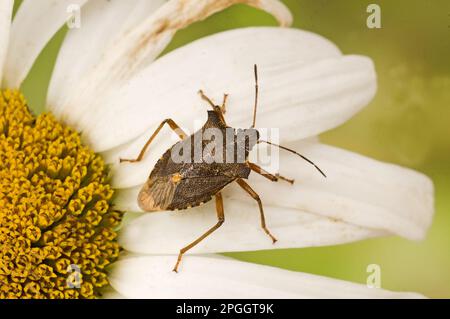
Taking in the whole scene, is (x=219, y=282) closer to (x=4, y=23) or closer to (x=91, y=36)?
(x=91, y=36)

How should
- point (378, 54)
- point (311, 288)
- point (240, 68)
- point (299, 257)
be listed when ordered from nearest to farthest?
point (311, 288) < point (240, 68) < point (299, 257) < point (378, 54)

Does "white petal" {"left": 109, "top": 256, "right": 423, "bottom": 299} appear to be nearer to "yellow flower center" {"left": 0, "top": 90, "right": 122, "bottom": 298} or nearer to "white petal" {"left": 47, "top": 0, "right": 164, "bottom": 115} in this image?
"yellow flower center" {"left": 0, "top": 90, "right": 122, "bottom": 298}

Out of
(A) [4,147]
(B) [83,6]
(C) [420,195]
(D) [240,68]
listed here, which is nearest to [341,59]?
(D) [240,68]

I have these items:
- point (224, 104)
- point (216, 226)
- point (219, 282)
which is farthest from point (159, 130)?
point (219, 282)

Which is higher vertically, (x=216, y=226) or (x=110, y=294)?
(x=216, y=226)

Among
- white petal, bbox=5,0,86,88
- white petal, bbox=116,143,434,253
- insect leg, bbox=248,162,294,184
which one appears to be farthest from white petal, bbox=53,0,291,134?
insect leg, bbox=248,162,294,184

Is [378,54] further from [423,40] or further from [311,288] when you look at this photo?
[311,288]
